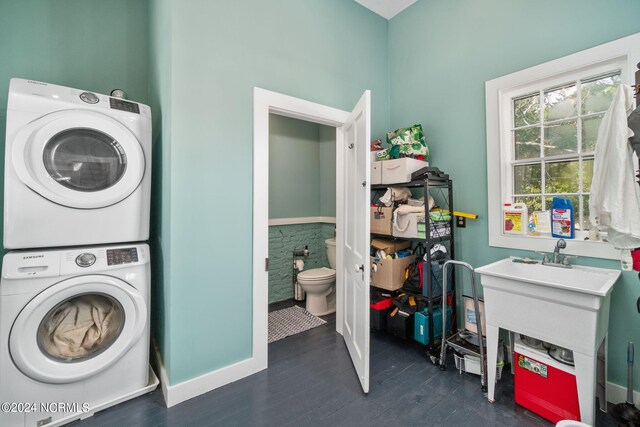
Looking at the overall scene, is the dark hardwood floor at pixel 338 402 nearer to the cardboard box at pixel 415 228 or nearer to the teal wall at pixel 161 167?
the teal wall at pixel 161 167

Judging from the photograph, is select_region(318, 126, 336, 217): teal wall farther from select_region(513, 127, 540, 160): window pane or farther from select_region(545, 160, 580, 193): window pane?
select_region(545, 160, 580, 193): window pane

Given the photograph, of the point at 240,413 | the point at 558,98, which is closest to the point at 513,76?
the point at 558,98

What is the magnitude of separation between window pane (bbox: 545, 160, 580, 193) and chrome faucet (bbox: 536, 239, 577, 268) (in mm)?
453

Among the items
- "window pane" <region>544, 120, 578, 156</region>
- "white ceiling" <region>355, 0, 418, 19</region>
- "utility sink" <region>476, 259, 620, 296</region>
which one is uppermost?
"white ceiling" <region>355, 0, 418, 19</region>

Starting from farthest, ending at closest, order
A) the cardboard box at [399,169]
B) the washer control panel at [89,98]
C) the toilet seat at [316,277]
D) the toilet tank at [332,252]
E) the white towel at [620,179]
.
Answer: the toilet tank at [332,252] → the toilet seat at [316,277] → the cardboard box at [399,169] → the washer control panel at [89,98] → the white towel at [620,179]

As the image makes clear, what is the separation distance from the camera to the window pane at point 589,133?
1931 millimetres

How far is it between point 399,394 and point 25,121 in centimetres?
269

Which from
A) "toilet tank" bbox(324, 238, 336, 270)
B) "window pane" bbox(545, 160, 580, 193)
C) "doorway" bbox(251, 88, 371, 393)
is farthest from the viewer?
"toilet tank" bbox(324, 238, 336, 270)

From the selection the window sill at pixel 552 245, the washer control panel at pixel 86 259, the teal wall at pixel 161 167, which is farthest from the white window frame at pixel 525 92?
the washer control panel at pixel 86 259

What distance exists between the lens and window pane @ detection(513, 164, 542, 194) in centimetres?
219

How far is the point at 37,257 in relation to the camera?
4.95 feet

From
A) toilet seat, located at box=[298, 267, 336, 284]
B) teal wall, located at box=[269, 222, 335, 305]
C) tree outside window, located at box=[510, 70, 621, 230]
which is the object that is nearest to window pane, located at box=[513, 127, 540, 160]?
tree outside window, located at box=[510, 70, 621, 230]

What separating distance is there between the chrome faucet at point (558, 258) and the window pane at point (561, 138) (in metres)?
0.70

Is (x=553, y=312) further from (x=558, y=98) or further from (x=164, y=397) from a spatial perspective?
(x=164, y=397)
